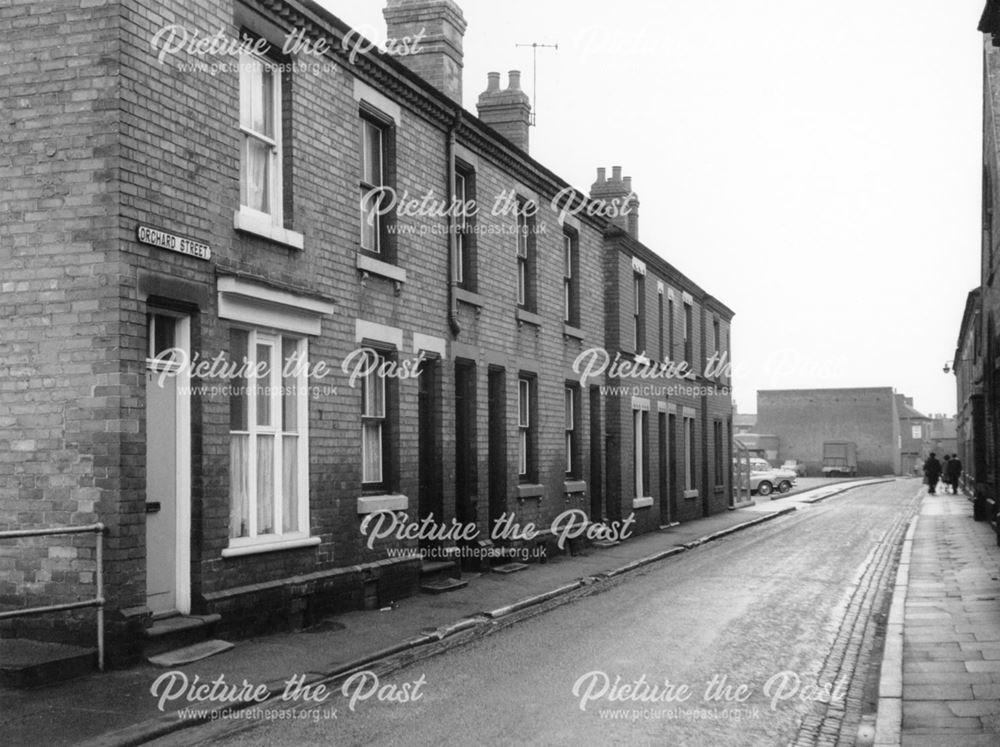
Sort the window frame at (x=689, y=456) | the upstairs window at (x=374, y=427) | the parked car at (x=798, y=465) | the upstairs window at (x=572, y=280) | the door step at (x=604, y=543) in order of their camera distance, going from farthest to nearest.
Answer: the parked car at (x=798, y=465) < the window frame at (x=689, y=456) < the door step at (x=604, y=543) < the upstairs window at (x=572, y=280) < the upstairs window at (x=374, y=427)

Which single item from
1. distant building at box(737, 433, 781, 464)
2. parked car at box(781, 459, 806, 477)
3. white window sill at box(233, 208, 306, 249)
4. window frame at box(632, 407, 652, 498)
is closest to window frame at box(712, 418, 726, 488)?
window frame at box(632, 407, 652, 498)

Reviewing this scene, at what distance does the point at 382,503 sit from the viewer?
1436 cm

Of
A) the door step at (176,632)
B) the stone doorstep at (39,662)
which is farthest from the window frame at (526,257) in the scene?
the stone doorstep at (39,662)

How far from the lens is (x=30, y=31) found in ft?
33.2

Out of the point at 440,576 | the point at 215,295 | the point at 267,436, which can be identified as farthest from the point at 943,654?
the point at 215,295

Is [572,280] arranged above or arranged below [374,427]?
above

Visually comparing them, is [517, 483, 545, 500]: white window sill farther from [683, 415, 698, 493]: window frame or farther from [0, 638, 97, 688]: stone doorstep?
[683, 415, 698, 493]: window frame

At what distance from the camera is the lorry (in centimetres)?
9231

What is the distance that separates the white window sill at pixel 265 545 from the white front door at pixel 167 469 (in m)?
0.58

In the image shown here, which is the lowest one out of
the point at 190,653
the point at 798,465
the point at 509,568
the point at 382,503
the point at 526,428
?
the point at 798,465

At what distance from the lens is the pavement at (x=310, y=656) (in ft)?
25.9

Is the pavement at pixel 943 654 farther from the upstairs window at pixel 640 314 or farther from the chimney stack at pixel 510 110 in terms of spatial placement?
the chimney stack at pixel 510 110

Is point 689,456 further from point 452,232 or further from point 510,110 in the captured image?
point 452,232

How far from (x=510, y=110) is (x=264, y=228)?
11009 millimetres
